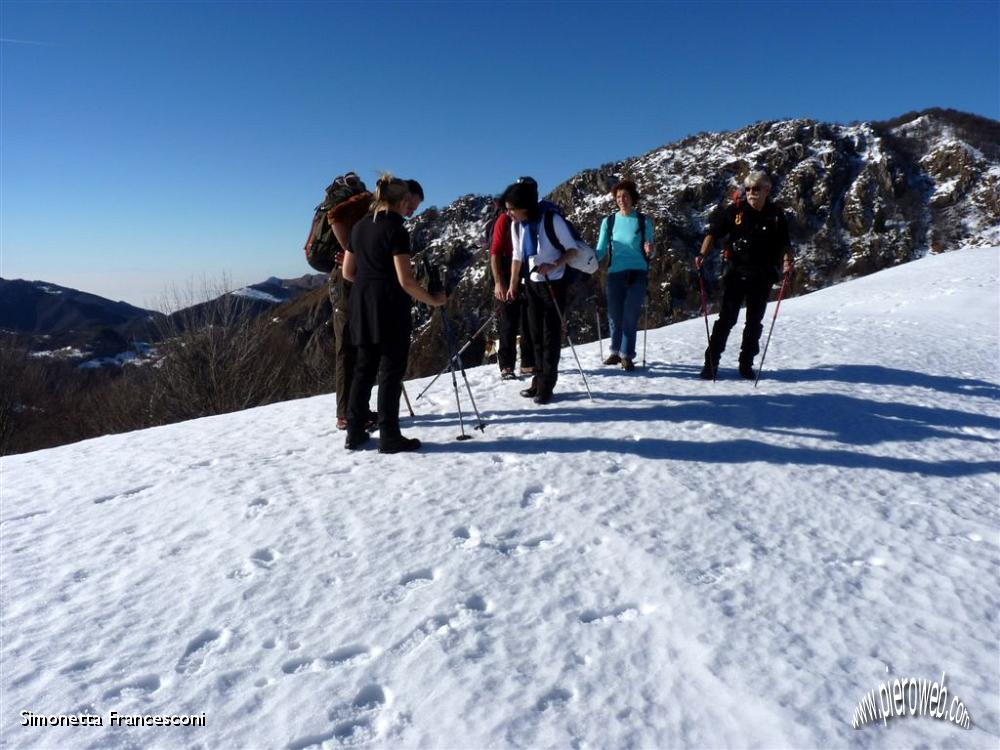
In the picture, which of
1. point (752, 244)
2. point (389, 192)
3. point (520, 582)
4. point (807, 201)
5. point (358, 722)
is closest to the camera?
point (358, 722)

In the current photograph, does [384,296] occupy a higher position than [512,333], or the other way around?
[384,296]

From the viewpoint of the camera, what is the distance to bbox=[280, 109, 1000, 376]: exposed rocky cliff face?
3142 inches

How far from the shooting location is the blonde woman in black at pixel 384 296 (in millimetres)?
4391

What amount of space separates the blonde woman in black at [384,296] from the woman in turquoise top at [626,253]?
2901mm

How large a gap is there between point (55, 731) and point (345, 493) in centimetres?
212

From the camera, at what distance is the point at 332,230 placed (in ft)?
16.9

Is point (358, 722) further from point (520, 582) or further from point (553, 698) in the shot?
point (520, 582)

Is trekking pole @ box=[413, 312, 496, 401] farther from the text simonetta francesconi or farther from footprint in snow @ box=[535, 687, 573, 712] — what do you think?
the text simonetta francesconi

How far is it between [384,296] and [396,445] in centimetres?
130

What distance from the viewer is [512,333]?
23.3 feet

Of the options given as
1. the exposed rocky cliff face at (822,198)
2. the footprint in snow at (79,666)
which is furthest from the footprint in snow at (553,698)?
the exposed rocky cliff face at (822,198)

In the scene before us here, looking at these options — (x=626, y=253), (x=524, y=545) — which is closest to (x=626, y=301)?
(x=626, y=253)

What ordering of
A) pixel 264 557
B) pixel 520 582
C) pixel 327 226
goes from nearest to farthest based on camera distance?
pixel 520 582, pixel 264 557, pixel 327 226

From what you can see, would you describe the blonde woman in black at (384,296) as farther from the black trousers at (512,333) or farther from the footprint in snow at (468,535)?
the black trousers at (512,333)
